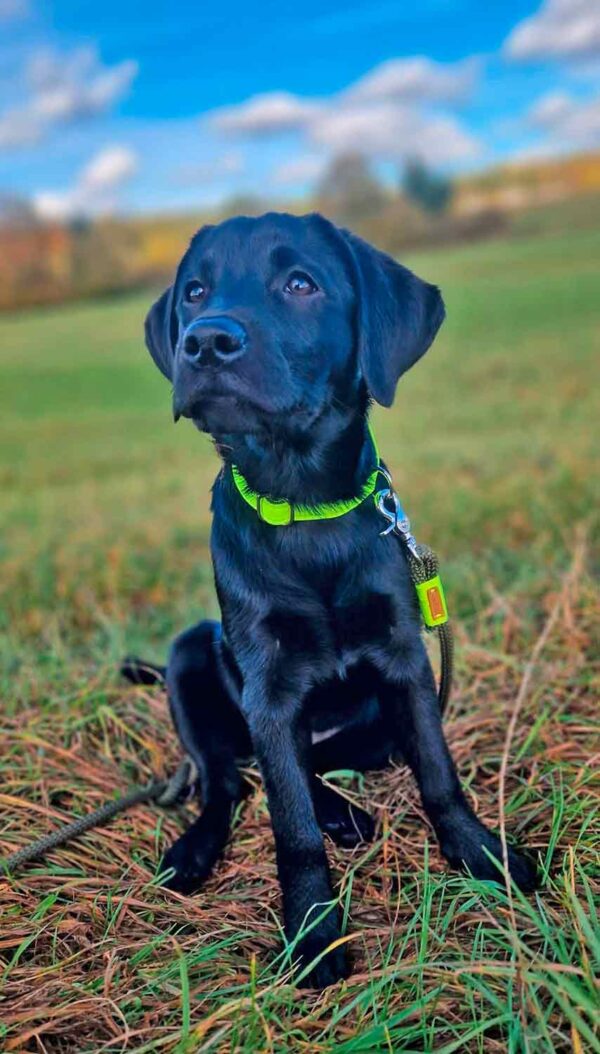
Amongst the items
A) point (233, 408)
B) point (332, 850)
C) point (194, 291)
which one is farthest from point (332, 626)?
point (194, 291)

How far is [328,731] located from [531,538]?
3.18m

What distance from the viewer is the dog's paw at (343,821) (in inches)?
105

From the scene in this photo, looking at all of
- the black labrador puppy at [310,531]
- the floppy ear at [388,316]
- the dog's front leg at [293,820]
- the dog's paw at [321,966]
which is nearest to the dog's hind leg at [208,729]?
the black labrador puppy at [310,531]

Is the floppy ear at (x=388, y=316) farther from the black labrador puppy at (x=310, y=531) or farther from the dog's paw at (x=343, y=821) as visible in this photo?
the dog's paw at (x=343, y=821)

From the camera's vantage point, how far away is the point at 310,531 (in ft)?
7.96

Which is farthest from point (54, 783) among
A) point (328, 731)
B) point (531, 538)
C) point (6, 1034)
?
point (531, 538)

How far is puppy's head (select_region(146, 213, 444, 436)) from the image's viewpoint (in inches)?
86.7

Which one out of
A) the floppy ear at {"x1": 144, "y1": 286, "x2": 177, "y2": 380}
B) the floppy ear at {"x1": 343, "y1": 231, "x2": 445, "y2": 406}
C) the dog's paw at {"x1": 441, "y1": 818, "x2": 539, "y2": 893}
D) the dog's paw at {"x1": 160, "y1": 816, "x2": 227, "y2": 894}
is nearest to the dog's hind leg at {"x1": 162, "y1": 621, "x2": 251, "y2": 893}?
the dog's paw at {"x1": 160, "y1": 816, "x2": 227, "y2": 894}

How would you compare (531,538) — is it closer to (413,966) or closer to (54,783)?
(54,783)

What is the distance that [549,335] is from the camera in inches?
552

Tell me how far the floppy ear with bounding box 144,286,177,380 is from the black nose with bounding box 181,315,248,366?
1.66 ft

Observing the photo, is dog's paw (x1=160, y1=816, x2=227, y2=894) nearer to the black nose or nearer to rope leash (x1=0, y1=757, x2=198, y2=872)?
rope leash (x1=0, y1=757, x2=198, y2=872)

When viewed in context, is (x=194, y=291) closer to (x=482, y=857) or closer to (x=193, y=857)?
(x=193, y=857)

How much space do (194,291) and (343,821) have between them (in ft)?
4.93
